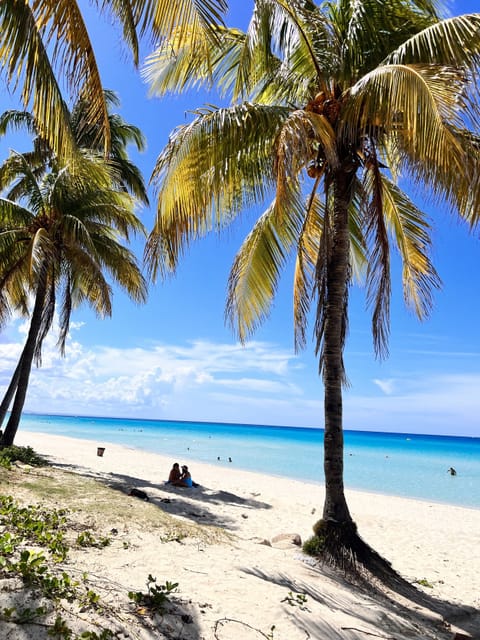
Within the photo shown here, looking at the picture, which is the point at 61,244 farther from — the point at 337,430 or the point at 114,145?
the point at 337,430

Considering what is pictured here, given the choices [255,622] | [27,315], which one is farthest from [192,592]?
[27,315]

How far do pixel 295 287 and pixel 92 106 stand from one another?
5.22 metres

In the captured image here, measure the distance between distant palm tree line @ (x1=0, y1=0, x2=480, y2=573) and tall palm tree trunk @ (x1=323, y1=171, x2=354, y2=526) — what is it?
0.02 m

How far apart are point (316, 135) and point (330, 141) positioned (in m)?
0.66

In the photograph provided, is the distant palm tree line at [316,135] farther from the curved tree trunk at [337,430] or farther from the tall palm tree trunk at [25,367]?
the tall palm tree trunk at [25,367]

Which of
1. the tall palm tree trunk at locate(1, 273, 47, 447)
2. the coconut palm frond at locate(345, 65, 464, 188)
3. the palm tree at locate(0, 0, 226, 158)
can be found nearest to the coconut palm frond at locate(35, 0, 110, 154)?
the palm tree at locate(0, 0, 226, 158)

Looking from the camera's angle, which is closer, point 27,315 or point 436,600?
point 436,600

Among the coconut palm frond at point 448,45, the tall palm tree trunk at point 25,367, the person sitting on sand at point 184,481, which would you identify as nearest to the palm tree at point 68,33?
A: the coconut palm frond at point 448,45

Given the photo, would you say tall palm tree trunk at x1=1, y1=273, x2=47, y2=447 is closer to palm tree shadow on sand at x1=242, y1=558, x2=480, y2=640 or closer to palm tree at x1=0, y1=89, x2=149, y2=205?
palm tree at x1=0, y1=89, x2=149, y2=205

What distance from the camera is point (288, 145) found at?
232 inches

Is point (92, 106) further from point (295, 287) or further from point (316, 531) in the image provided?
point (316, 531)

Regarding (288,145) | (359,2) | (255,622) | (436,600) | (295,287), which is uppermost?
(359,2)

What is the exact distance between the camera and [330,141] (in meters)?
6.25

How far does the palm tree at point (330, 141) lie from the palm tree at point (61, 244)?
18.8 feet
